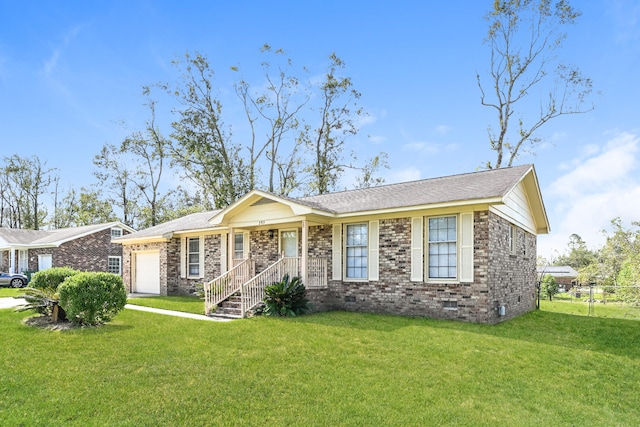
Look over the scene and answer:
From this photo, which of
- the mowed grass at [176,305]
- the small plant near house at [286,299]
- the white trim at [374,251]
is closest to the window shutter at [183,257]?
the mowed grass at [176,305]

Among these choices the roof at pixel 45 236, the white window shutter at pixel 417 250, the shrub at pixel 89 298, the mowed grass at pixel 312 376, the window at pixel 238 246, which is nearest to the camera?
the mowed grass at pixel 312 376

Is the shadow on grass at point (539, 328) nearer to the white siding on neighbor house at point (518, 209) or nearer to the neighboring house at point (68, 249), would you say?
the white siding on neighbor house at point (518, 209)

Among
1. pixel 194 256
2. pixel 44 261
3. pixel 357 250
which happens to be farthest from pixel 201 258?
pixel 44 261

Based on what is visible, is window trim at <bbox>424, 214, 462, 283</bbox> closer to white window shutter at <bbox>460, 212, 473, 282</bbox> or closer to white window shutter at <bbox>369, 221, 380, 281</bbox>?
white window shutter at <bbox>460, 212, 473, 282</bbox>

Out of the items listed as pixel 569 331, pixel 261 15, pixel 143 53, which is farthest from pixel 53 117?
pixel 569 331

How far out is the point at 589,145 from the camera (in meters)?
17.9

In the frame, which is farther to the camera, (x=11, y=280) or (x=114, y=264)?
(x=114, y=264)

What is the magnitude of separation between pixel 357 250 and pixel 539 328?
5295 millimetres

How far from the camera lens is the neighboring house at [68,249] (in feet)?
91.4

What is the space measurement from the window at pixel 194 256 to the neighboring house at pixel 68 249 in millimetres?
12870

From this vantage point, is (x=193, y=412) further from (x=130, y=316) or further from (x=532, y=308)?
(x=532, y=308)

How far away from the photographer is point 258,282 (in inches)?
482

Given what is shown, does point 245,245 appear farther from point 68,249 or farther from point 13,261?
point 13,261

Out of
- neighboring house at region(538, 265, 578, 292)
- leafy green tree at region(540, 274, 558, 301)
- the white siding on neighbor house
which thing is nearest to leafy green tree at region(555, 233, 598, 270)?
neighboring house at region(538, 265, 578, 292)
